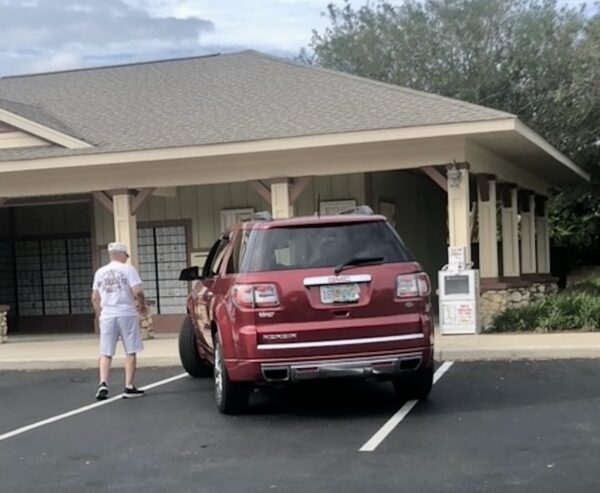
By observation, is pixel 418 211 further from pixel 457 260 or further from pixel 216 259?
pixel 216 259

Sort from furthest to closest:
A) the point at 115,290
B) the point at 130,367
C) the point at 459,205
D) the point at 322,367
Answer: the point at 459,205 < the point at 130,367 < the point at 115,290 < the point at 322,367

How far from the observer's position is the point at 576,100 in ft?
68.1

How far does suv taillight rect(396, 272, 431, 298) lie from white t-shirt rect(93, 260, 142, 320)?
308 centimetres

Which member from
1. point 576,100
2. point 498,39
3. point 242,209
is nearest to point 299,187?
point 242,209

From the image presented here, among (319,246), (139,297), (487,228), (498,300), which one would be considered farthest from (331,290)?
(487,228)

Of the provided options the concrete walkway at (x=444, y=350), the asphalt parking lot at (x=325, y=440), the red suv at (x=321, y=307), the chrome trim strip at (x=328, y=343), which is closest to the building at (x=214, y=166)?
the concrete walkway at (x=444, y=350)

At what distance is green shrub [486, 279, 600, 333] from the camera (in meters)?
13.1

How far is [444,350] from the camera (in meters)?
11.2

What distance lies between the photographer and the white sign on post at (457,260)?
1338 cm

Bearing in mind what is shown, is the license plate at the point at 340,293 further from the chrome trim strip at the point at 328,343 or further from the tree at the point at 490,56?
the tree at the point at 490,56

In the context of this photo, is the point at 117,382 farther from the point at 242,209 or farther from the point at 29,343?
the point at 242,209

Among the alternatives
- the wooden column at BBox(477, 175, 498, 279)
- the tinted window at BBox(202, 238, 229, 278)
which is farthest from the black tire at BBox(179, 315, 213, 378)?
the wooden column at BBox(477, 175, 498, 279)

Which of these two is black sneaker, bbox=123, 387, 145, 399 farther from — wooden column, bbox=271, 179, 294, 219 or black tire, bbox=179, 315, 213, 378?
wooden column, bbox=271, 179, 294, 219

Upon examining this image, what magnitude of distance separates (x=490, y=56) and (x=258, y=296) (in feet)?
76.2
